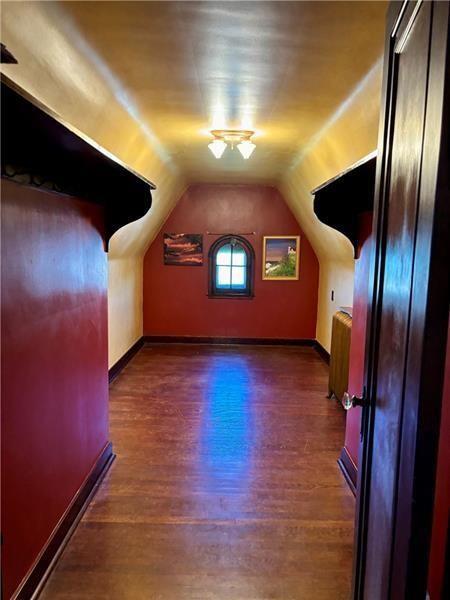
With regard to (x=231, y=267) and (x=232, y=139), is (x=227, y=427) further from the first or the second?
(x=231, y=267)

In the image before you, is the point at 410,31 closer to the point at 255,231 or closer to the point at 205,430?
the point at 205,430

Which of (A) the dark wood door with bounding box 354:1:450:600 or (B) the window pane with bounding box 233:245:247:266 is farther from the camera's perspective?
(B) the window pane with bounding box 233:245:247:266

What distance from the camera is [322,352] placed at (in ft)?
19.8

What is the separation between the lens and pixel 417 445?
0.90 meters

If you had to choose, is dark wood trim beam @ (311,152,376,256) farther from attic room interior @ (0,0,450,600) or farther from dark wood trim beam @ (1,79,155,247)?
dark wood trim beam @ (1,79,155,247)

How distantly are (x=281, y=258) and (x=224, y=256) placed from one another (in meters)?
0.89

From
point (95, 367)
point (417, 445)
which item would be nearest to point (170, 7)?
point (417, 445)

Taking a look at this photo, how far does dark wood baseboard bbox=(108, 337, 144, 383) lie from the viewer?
477 centimetres

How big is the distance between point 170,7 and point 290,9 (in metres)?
0.48

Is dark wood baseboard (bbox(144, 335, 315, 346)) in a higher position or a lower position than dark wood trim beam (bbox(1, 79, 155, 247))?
lower

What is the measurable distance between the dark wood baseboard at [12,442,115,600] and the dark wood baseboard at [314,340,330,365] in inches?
141

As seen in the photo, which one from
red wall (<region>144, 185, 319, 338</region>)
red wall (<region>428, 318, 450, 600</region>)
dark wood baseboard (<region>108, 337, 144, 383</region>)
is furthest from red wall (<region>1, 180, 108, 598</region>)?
red wall (<region>144, 185, 319, 338</region>)

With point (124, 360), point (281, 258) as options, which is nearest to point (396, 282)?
point (124, 360)

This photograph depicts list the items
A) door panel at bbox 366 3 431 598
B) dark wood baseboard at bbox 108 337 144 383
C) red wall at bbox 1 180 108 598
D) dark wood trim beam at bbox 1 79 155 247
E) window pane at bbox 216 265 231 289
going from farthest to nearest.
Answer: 1. window pane at bbox 216 265 231 289
2. dark wood baseboard at bbox 108 337 144 383
3. red wall at bbox 1 180 108 598
4. dark wood trim beam at bbox 1 79 155 247
5. door panel at bbox 366 3 431 598
